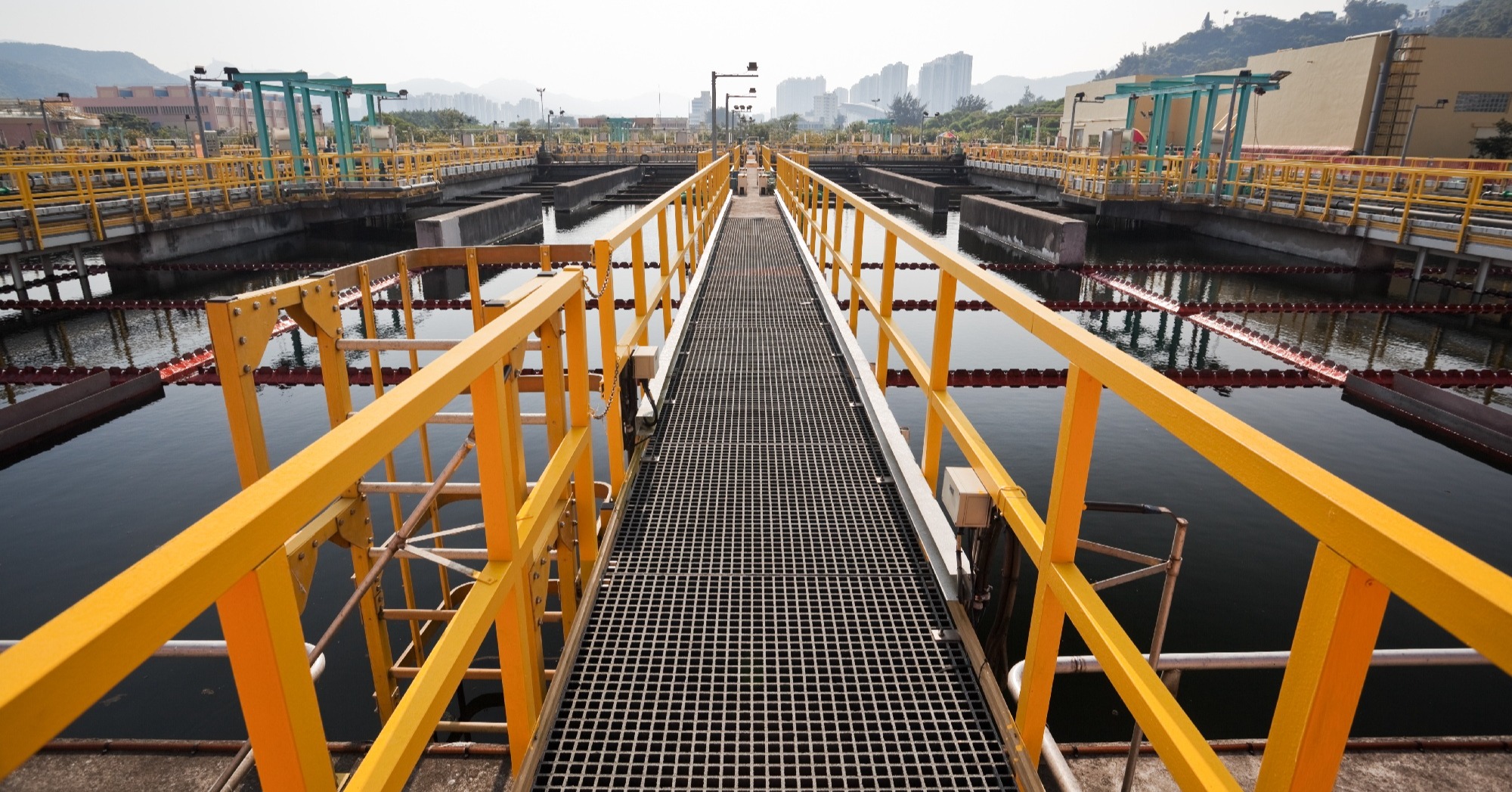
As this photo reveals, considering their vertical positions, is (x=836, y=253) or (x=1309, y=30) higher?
(x=1309, y=30)

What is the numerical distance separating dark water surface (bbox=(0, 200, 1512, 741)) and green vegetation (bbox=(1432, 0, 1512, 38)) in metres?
87.2

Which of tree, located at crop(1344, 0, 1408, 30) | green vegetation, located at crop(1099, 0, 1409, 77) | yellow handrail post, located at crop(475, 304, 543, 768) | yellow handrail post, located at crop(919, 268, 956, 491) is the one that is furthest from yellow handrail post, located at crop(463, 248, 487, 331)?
tree, located at crop(1344, 0, 1408, 30)

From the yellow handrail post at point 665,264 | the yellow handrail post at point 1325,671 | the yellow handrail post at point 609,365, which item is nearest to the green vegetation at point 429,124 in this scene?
the yellow handrail post at point 665,264

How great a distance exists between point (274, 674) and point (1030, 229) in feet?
56.4

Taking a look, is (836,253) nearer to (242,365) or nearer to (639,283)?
(639,283)

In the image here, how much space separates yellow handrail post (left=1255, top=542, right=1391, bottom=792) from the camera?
102cm

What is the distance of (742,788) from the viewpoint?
2074 millimetres

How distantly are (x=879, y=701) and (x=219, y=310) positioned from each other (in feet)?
7.50

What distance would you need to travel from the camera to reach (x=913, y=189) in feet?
85.9

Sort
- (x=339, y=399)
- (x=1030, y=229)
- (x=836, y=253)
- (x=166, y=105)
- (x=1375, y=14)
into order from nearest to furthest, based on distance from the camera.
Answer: (x=339, y=399)
(x=836, y=253)
(x=1030, y=229)
(x=166, y=105)
(x=1375, y=14)

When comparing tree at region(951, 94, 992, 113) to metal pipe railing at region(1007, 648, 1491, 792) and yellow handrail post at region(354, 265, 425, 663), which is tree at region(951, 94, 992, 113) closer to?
yellow handrail post at region(354, 265, 425, 663)

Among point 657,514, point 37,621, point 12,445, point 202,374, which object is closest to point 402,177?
point 202,374

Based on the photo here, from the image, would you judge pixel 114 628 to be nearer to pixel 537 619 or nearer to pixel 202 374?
pixel 537 619

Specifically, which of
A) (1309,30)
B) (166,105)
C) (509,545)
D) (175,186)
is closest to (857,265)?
(509,545)
